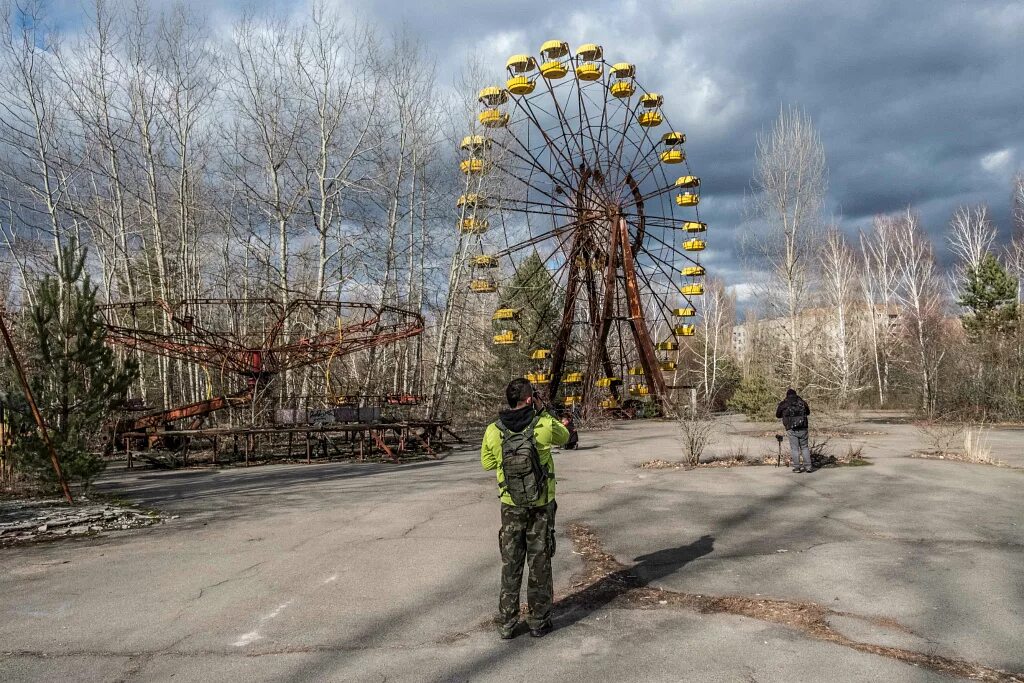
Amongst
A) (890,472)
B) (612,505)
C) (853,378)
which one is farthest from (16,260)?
(853,378)

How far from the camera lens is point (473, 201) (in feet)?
89.9

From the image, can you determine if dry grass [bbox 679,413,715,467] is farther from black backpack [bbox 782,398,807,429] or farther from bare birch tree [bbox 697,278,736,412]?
bare birch tree [bbox 697,278,736,412]

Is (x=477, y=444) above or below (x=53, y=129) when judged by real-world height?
below

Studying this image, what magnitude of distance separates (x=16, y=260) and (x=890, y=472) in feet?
81.0

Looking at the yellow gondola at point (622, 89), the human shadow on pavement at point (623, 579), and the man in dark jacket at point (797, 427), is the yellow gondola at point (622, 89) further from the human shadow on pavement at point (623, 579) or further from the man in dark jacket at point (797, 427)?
the human shadow on pavement at point (623, 579)

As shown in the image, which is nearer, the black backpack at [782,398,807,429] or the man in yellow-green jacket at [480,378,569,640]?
the man in yellow-green jacket at [480,378,569,640]

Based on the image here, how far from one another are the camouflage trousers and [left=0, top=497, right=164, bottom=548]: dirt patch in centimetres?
607

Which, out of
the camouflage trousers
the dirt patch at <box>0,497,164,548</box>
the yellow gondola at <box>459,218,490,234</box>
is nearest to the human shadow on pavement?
the camouflage trousers

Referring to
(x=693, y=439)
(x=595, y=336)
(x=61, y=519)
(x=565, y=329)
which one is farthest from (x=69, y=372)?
(x=595, y=336)

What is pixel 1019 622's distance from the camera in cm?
514

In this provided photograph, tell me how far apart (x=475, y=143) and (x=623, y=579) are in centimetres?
2346

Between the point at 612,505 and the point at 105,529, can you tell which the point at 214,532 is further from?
the point at 612,505

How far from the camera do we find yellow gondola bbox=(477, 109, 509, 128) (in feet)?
90.4

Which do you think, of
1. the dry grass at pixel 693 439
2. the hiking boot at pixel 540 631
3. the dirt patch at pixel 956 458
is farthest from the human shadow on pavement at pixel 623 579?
the dirt patch at pixel 956 458
